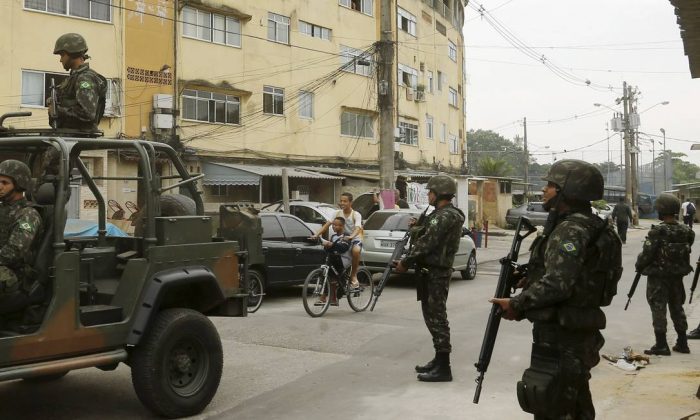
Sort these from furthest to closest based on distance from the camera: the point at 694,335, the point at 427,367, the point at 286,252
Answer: the point at 286,252 → the point at 694,335 → the point at 427,367

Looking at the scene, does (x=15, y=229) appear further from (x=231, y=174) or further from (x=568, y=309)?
(x=231, y=174)

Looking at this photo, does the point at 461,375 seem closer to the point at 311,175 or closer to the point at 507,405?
the point at 507,405

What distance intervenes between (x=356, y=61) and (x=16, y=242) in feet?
89.7

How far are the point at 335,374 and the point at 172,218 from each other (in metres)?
2.42

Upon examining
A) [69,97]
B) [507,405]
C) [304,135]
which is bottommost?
[507,405]

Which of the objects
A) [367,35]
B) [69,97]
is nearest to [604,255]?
[69,97]

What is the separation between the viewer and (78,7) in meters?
20.4

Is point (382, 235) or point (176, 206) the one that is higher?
point (176, 206)

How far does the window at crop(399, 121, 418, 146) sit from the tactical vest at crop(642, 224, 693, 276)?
2750 centimetres

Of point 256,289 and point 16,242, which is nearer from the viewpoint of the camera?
point 16,242

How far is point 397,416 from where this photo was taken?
18.1 feet

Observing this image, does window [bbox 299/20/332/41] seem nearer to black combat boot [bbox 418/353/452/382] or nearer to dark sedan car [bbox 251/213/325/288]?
dark sedan car [bbox 251/213/325/288]

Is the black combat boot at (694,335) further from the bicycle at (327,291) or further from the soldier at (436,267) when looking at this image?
the bicycle at (327,291)

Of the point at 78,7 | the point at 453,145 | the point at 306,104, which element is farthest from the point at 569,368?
the point at 453,145
